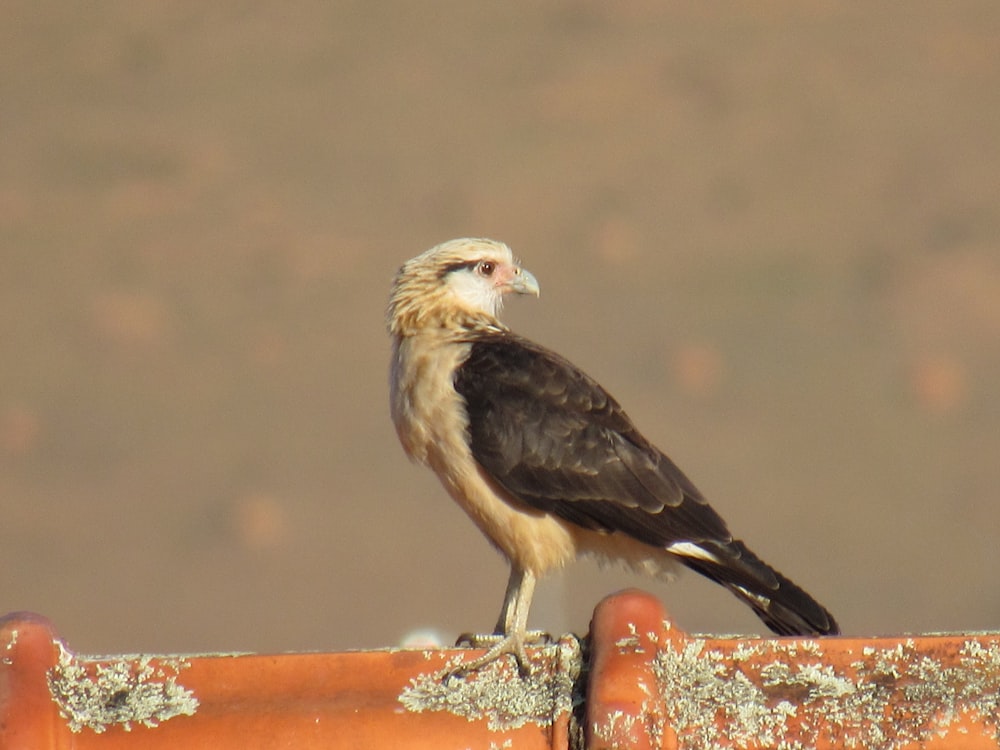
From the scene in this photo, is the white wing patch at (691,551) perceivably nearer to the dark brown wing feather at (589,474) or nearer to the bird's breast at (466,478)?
the dark brown wing feather at (589,474)

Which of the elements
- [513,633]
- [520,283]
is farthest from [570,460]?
[520,283]

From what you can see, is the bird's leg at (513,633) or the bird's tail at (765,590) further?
the bird's tail at (765,590)

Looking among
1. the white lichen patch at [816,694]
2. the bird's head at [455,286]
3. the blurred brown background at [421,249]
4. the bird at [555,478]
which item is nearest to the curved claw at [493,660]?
the white lichen patch at [816,694]

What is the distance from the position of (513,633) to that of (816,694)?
127cm

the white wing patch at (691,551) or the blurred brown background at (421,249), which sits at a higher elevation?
the blurred brown background at (421,249)

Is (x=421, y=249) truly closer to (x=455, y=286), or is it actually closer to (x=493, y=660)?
(x=455, y=286)

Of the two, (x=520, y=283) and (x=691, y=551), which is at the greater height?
(x=520, y=283)

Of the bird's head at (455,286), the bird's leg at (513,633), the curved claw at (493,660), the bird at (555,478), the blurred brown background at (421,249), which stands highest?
the blurred brown background at (421,249)

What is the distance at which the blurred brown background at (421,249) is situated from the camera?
12602 millimetres

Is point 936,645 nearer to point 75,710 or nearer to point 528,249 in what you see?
point 75,710

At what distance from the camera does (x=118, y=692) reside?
13.1 ft

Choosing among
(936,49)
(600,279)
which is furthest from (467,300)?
(936,49)

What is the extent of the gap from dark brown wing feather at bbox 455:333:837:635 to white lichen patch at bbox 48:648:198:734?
7.02 feet

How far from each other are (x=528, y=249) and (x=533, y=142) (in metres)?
2.15
